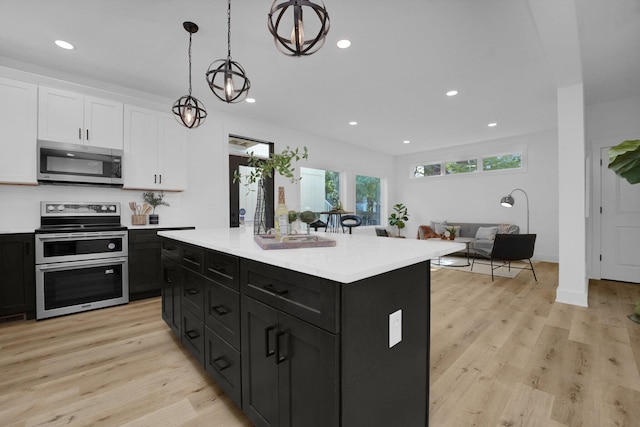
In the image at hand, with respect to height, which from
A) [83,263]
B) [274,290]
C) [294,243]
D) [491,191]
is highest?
[491,191]

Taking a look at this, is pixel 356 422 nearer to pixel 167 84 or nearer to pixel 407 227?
pixel 167 84

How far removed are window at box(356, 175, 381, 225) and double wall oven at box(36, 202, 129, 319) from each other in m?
5.48

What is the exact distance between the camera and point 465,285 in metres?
4.13

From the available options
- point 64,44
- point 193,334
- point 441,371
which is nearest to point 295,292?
point 193,334

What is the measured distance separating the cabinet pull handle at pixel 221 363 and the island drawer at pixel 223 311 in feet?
0.43

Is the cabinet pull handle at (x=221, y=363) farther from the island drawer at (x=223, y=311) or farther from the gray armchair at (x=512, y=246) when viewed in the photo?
the gray armchair at (x=512, y=246)

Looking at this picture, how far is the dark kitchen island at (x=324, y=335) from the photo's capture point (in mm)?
924

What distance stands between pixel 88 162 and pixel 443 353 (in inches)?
165

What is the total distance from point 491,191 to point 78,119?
7.87m

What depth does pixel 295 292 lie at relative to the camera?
1.05 meters

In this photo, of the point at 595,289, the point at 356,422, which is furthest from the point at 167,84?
the point at 595,289

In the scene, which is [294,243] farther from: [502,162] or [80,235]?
[502,162]

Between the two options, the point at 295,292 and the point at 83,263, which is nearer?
the point at 295,292

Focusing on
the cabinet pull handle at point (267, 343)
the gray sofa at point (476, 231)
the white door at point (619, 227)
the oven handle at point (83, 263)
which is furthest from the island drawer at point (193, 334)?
the white door at point (619, 227)
